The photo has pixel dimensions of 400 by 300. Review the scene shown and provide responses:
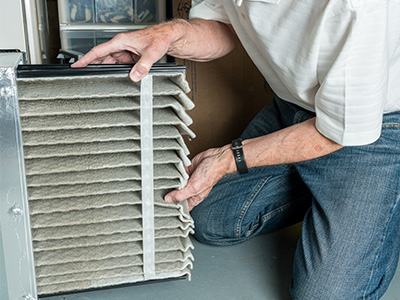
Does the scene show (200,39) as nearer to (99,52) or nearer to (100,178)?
(99,52)

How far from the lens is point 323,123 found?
1.03 meters

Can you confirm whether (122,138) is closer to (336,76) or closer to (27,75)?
(27,75)

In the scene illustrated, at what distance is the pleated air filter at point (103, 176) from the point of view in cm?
85

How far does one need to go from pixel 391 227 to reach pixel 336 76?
46 centimetres

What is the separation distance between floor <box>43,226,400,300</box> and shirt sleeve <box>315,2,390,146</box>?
448mm

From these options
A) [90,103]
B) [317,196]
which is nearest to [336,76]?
[317,196]

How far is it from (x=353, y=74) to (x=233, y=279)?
24.4 inches

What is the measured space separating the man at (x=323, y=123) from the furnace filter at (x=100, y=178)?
64 mm

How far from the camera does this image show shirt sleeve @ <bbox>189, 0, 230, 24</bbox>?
Result: 1365 millimetres

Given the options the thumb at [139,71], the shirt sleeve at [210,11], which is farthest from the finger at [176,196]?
the shirt sleeve at [210,11]

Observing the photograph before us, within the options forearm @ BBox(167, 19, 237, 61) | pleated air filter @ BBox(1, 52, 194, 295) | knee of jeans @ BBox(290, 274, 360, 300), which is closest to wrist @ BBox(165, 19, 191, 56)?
forearm @ BBox(167, 19, 237, 61)

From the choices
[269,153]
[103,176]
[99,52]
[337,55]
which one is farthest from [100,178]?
[337,55]

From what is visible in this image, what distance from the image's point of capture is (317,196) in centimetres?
120

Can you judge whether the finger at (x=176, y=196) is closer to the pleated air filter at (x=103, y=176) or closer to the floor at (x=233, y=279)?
the pleated air filter at (x=103, y=176)
